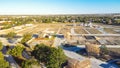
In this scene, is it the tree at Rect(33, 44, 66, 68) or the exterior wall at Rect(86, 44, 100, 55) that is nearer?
the tree at Rect(33, 44, 66, 68)

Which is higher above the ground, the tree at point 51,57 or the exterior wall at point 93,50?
the tree at point 51,57

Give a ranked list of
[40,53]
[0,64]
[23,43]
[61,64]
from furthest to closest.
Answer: [23,43] → [40,53] → [61,64] → [0,64]

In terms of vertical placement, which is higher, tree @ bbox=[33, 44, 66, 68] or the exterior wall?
tree @ bbox=[33, 44, 66, 68]

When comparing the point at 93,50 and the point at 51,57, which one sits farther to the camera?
the point at 93,50

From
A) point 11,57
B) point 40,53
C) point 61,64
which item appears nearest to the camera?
point 61,64

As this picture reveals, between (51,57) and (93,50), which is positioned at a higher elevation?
(51,57)

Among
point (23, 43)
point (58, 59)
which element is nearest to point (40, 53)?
point (58, 59)

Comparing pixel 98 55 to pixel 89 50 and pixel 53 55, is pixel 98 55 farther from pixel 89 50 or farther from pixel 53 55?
pixel 53 55

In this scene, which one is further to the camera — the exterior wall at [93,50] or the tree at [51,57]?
the exterior wall at [93,50]
